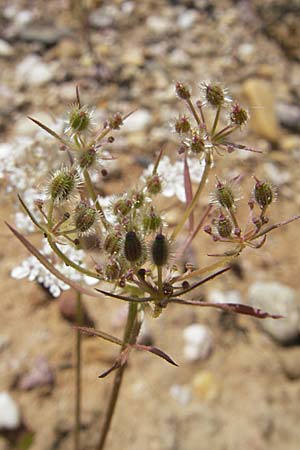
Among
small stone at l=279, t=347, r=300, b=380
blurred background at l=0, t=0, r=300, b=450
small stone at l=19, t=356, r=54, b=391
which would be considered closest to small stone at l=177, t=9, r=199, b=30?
blurred background at l=0, t=0, r=300, b=450

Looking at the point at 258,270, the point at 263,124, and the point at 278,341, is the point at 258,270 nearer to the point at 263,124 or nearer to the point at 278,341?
the point at 278,341

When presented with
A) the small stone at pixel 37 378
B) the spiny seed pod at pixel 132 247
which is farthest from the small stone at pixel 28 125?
the spiny seed pod at pixel 132 247

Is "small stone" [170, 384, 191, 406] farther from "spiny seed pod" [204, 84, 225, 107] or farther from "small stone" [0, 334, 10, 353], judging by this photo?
"spiny seed pod" [204, 84, 225, 107]

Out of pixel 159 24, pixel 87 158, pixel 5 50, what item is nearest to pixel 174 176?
pixel 87 158

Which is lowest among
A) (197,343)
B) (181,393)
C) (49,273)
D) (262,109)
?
(181,393)

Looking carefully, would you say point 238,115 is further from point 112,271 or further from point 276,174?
point 276,174

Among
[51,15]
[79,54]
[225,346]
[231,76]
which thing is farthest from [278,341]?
[51,15]
